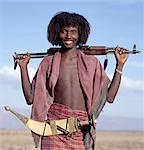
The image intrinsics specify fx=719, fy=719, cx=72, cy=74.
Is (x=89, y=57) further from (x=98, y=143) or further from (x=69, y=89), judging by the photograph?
(x=98, y=143)

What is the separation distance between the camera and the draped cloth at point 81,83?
23.4ft

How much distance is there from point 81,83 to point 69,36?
0.48 metres

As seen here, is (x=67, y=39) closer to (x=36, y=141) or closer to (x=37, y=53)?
(x=37, y=53)

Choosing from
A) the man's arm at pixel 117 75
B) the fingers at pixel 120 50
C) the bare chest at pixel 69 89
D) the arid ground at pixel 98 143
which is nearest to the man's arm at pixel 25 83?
the bare chest at pixel 69 89

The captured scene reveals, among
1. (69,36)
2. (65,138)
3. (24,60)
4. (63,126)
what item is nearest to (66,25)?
(69,36)

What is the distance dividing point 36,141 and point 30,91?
19.9 inches

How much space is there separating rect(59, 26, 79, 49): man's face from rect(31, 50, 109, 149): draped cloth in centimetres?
14

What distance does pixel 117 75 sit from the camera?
23.5 ft

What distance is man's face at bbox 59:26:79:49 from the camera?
7.16m

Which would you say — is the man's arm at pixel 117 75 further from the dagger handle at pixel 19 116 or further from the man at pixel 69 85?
the dagger handle at pixel 19 116

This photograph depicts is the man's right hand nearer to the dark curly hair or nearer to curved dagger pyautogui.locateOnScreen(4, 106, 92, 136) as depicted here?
the dark curly hair

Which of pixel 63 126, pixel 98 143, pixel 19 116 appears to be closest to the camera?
pixel 63 126

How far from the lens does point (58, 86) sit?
23.5 feet

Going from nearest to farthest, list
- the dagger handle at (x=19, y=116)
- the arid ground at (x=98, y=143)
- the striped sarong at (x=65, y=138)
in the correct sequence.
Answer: the striped sarong at (x=65, y=138)
the dagger handle at (x=19, y=116)
the arid ground at (x=98, y=143)
